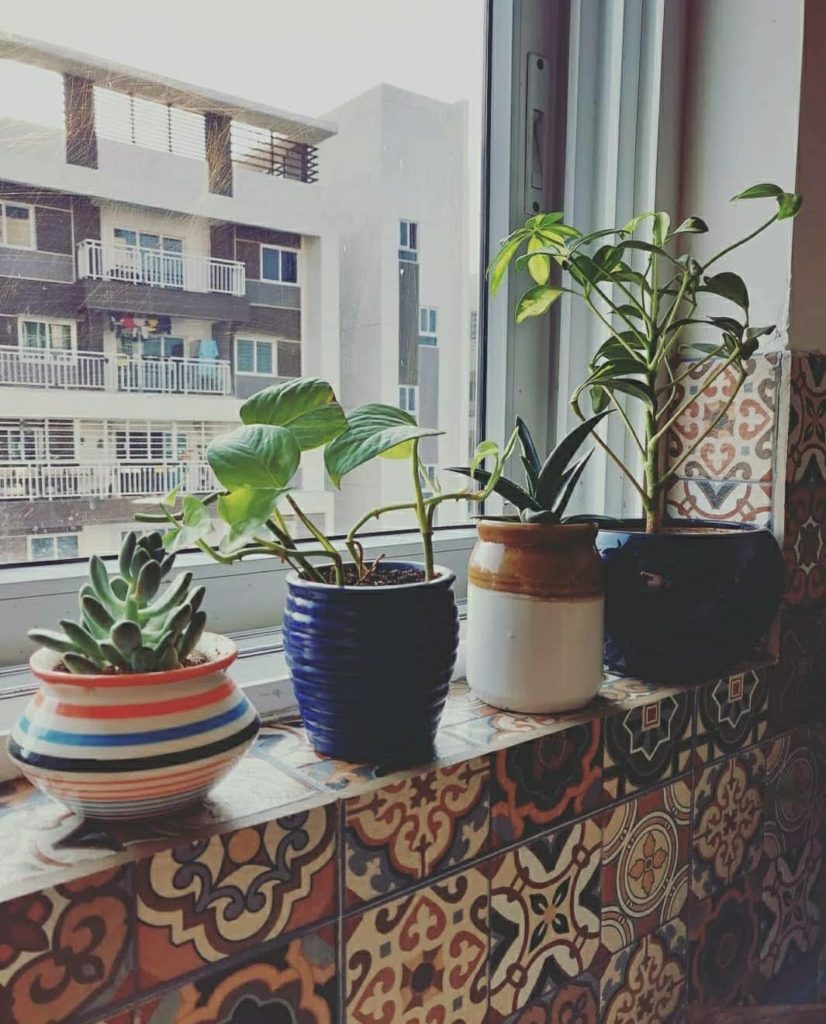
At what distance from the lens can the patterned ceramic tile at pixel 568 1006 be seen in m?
0.78

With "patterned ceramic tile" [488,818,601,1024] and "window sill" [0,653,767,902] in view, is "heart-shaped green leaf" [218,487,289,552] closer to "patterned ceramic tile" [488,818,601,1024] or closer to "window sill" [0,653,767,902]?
"window sill" [0,653,767,902]

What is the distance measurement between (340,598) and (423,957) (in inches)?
12.0

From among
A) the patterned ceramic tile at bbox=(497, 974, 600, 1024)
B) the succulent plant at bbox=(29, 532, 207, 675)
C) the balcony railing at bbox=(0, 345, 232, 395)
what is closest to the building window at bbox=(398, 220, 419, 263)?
the balcony railing at bbox=(0, 345, 232, 395)

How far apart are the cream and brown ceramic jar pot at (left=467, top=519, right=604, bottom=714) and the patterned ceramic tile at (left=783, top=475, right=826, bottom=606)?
0.33m

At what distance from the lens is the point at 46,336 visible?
2.35ft

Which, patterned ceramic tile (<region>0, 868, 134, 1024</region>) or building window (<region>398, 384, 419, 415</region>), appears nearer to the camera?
patterned ceramic tile (<region>0, 868, 134, 1024</region>)

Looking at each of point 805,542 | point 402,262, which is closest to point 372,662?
point 402,262

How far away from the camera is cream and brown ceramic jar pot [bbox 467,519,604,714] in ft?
2.53

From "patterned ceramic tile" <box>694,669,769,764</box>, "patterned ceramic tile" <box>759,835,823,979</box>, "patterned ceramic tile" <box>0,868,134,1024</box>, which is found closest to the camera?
"patterned ceramic tile" <box>0,868,134,1024</box>

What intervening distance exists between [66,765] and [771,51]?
3.37 ft

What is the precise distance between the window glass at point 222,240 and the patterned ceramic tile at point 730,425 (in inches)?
11.0

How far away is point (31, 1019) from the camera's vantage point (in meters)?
0.50

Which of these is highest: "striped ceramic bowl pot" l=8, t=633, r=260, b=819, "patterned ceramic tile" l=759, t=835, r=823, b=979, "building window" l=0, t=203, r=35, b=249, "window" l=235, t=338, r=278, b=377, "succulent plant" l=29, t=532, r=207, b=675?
"building window" l=0, t=203, r=35, b=249

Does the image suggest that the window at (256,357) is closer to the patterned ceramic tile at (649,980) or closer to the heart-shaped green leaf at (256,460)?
the heart-shaped green leaf at (256,460)
